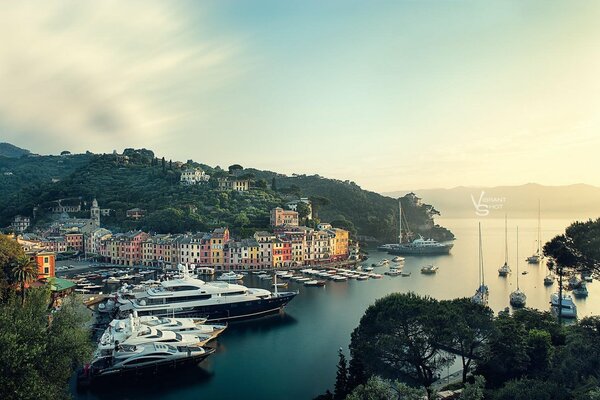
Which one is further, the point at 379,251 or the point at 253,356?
the point at 379,251

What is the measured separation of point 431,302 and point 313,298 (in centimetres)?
2094

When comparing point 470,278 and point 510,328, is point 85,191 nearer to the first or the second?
point 470,278

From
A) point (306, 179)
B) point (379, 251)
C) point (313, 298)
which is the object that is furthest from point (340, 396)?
point (306, 179)

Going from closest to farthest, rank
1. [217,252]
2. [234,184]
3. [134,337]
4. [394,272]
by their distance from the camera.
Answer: [134,337], [394,272], [217,252], [234,184]

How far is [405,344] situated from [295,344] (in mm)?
10572

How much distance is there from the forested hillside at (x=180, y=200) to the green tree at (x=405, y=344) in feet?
148

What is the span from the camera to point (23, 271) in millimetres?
24031

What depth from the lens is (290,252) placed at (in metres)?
57.0

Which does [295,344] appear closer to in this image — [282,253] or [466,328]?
[466,328]

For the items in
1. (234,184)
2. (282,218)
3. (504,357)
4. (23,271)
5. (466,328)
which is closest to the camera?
(466,328)

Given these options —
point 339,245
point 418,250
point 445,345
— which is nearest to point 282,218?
point 339,245

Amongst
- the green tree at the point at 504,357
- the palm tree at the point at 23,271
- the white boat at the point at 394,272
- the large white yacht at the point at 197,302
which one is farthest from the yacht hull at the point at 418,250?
the palm tree at the point at 23,271

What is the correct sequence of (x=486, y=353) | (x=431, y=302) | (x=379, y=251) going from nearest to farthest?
(x=486, y=353)
(x=431, y=302)
(x=379, y=251)

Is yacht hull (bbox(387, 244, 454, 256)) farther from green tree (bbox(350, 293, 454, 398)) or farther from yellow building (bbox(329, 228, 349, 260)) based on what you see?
green tree (bbox(350, 293, 454, 398))
